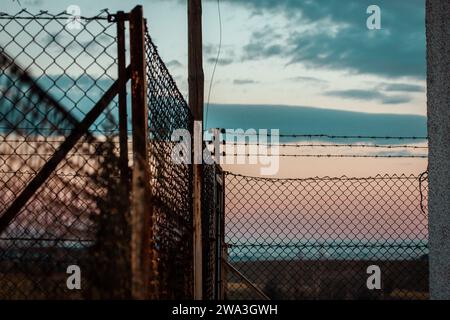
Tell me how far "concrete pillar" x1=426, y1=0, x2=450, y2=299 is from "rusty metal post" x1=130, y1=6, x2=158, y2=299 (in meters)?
2.38

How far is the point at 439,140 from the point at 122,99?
8.21 feet

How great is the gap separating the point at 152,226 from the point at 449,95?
257 centimetres

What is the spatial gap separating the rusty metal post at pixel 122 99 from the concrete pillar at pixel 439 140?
2476mm

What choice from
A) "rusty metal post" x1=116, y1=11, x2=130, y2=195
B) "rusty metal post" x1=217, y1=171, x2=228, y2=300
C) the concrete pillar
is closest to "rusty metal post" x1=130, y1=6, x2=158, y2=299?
"rusty metal post" x1=116, y1=11, x2=130, y2=195

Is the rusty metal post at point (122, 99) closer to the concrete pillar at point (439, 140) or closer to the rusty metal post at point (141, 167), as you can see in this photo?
the rusty metal post at point (141, 167)

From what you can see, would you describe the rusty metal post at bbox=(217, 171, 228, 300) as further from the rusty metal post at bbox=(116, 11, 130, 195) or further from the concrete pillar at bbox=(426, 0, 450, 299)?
the rusty metal post at bbox=(116, 11, 130, 195)

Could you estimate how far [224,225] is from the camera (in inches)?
320

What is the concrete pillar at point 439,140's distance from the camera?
5285mm

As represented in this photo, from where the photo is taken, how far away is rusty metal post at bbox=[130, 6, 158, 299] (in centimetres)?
331

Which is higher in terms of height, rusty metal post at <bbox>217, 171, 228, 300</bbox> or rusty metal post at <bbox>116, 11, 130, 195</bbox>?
rusty metal post at <bbox>116, 11, 130, 195</bbox>

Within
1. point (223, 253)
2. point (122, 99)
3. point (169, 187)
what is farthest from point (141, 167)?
point (223, 253)

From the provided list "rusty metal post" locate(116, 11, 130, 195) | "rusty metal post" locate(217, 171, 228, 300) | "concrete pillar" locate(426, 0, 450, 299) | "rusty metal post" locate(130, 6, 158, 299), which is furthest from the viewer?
"rusty metal post" locate(217, 171, 228, 300)
